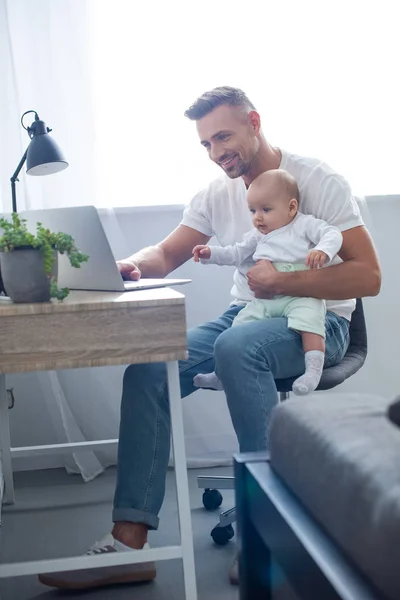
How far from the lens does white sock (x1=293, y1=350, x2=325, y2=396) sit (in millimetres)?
1606

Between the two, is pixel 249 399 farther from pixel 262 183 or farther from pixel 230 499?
pixel 230 499

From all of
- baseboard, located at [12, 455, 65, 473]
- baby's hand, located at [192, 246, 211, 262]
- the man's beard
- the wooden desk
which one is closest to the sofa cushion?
the wooden desk

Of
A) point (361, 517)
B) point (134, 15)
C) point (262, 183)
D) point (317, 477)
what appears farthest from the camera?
point (134, 15)

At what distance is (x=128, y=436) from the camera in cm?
166

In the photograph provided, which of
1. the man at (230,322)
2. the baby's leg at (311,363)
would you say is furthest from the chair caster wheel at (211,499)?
the baby's leg at (311,363)

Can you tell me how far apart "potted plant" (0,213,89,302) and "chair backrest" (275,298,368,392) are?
0.64m

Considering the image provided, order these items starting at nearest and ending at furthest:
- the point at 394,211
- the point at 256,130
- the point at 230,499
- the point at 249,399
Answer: the point at 249,399 < the point at 256,130 < the point at 230,499 < the point at 394,211

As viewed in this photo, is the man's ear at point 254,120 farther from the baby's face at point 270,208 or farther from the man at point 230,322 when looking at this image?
the baby's face at point 270,208

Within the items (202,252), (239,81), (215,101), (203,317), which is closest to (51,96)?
(239,81)

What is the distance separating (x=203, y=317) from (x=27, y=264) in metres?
1.42

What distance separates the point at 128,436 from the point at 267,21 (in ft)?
5.42

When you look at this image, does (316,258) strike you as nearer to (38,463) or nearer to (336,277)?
(336,277)

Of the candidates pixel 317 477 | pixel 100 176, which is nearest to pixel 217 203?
pixel 100 176

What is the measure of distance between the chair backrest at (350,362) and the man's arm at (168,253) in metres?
0.51
